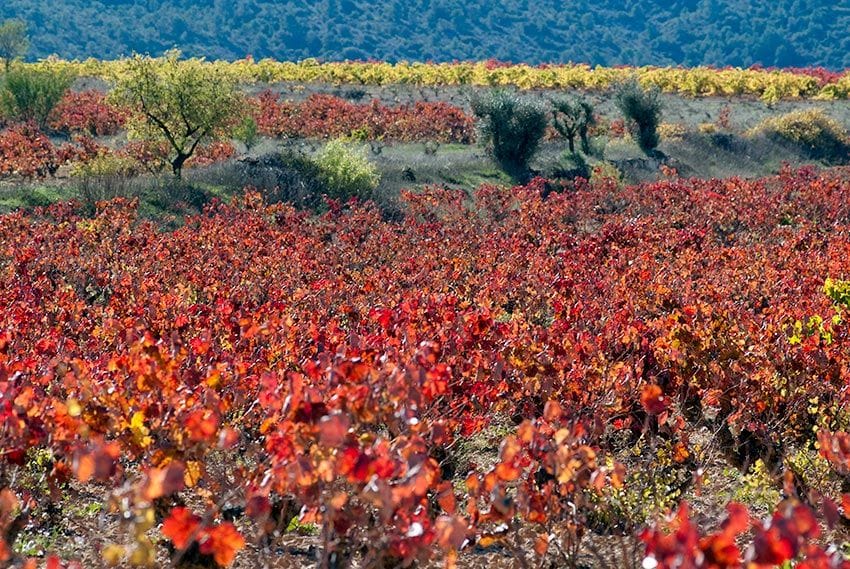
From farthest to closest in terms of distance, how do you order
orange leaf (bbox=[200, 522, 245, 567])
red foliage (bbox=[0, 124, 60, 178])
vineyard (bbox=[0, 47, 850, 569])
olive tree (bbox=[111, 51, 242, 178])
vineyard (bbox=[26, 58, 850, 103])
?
vineyard (bbox=[26, 58, 850, 103])
olive tree (bbox=[111, 51, 242, 178])
red foliage (bbox=[0, 124, 60, 178])
vineyard (bbox=[0, 47, 850, 569])
orange leaf (bbox=[200, 522, 245, 567])

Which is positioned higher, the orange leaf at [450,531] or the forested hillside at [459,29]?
the orange leaf at [450,531]

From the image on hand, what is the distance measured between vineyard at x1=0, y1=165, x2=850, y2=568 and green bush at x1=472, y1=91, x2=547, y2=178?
14156 mm

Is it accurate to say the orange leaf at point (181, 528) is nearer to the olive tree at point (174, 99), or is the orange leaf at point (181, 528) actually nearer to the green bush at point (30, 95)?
the olive tree at point (174, 99)

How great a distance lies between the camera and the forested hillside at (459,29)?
107000 mm

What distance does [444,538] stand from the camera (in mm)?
2670

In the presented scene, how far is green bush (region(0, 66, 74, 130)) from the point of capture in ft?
98.9

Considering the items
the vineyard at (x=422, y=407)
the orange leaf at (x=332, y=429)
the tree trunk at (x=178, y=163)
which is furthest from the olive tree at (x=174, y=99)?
the orange leaf at (x=332, y=429)

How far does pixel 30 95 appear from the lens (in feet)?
99.3

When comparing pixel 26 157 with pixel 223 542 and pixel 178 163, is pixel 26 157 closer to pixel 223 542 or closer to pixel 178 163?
pixel 178 163

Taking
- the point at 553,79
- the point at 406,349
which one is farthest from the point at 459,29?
the point at 406,349

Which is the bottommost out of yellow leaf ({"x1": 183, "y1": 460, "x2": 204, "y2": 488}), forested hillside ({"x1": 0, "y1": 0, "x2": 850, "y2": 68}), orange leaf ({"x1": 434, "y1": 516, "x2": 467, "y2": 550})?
forested hillside ({"x1": 0, "y1": 0, "x2": 850, "y2": 68})

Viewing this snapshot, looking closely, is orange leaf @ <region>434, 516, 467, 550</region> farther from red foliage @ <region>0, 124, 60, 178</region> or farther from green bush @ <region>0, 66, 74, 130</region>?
green bush @ <region>0, 66, 74, 130</region>

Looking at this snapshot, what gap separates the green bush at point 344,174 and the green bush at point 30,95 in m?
12.5

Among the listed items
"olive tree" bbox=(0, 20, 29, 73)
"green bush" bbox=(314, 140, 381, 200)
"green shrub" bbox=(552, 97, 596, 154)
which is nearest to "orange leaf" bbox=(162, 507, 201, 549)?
"green bush" bbox=(314, 140, 381, 200)
